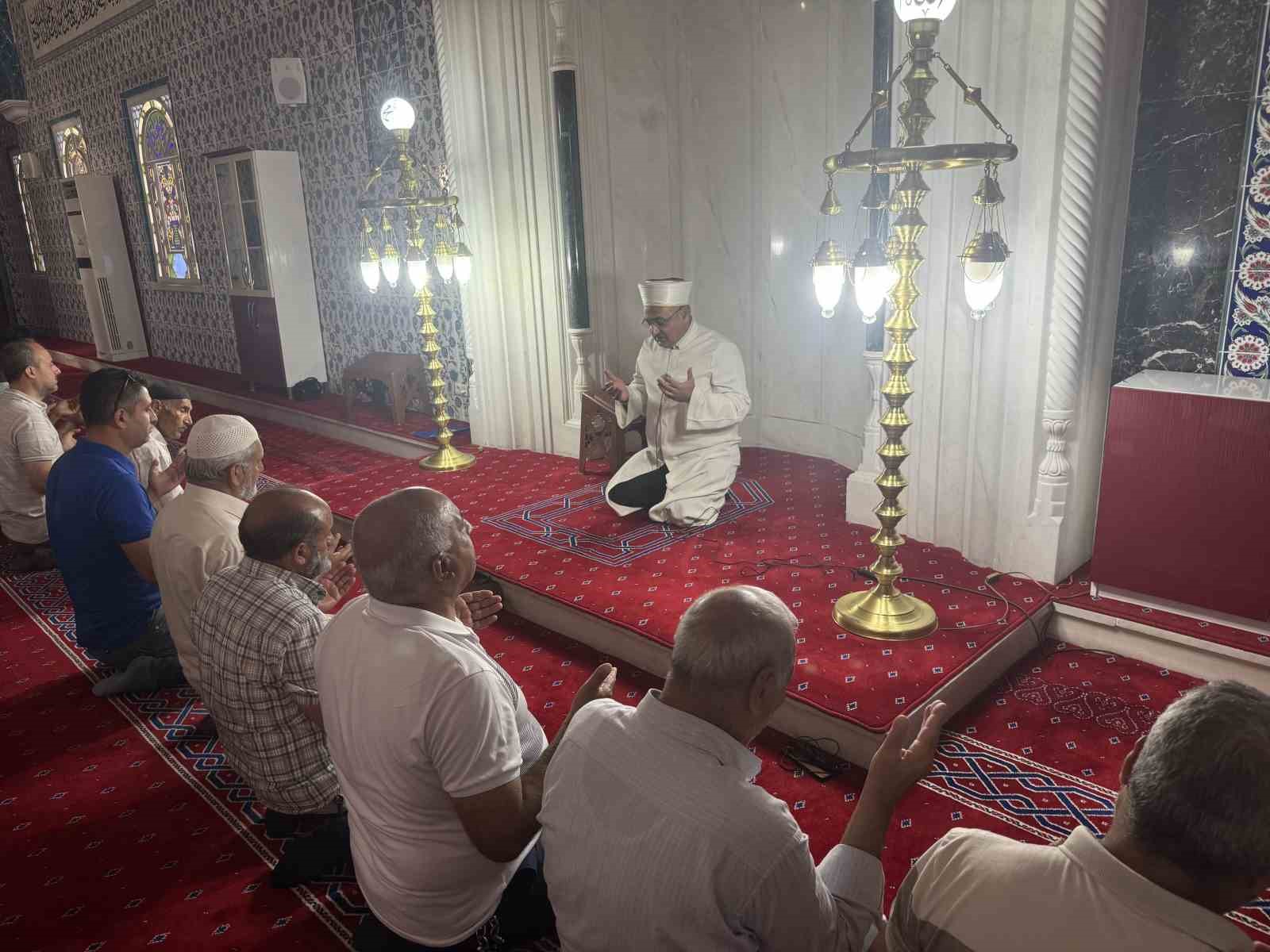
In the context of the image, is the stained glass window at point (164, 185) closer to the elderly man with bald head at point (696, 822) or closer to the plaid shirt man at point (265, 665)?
the plaid shirt man at point (265, 665)

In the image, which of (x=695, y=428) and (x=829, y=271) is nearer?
(x=829, y=271)

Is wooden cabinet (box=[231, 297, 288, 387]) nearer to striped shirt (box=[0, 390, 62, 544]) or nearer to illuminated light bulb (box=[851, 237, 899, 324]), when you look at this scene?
striped shirt (box=[0, 390, 62, 544])

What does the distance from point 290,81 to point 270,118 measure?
716mm

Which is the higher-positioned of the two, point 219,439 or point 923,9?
point 923,9

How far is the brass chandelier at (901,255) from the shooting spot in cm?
257

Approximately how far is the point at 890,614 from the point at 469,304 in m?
3.99

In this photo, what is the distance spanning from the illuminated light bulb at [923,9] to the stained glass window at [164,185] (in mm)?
9739

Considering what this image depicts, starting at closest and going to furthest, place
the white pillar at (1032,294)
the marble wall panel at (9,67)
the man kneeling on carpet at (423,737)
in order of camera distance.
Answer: the man kneeling on carpet at (423,737), the white pillar at (1032,294), the marble wall panel at (9,67)

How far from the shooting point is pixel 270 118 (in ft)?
26.7

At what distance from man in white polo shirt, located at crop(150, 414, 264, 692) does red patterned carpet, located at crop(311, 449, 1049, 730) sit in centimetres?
140

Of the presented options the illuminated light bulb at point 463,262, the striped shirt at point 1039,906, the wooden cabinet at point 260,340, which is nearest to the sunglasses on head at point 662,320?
the illuminated light bulb at point 463,262

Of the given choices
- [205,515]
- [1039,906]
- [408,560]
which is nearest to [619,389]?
[205,515]

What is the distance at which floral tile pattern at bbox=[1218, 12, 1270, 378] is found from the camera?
3.05m

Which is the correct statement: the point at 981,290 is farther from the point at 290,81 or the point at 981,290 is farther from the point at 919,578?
the point at 290,81
